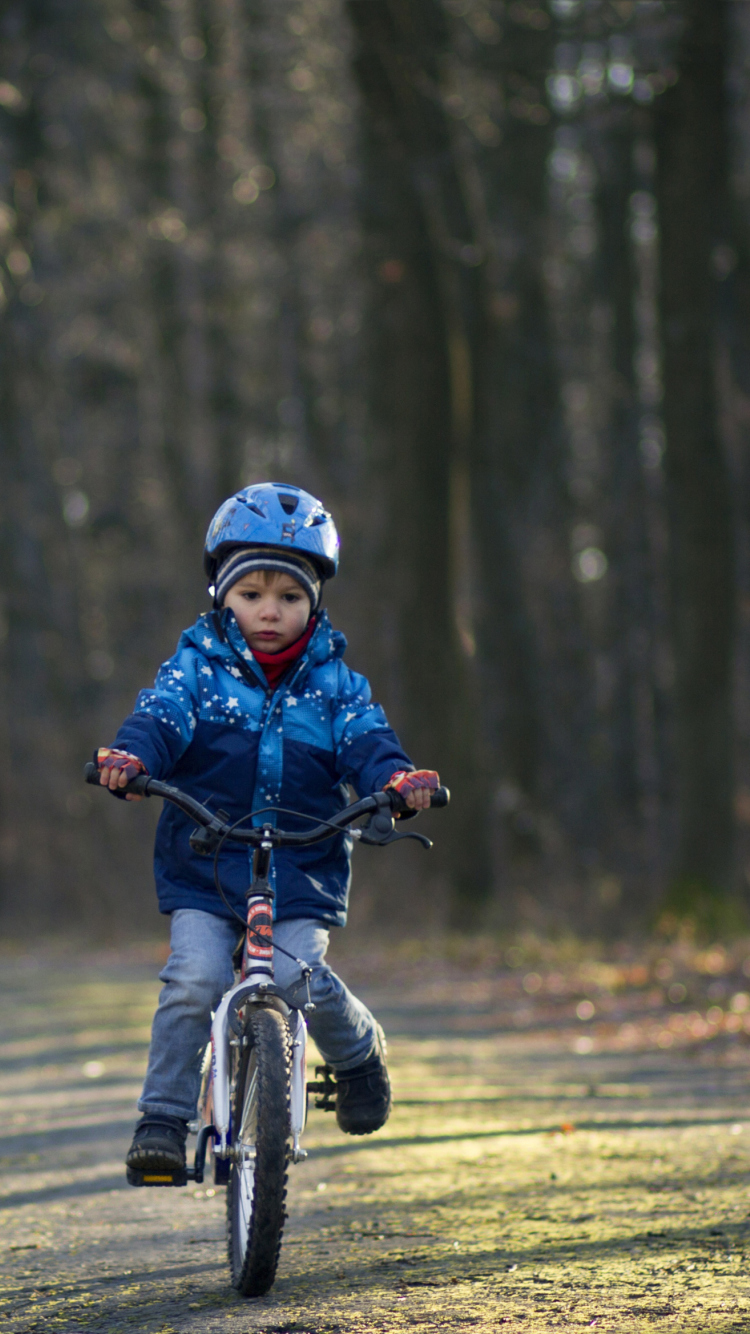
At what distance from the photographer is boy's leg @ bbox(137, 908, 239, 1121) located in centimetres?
518

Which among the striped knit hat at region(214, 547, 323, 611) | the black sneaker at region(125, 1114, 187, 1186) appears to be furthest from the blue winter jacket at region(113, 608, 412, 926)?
the black sneaker at region(125, 1114, 187, 1186)

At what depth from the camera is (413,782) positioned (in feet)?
16.6

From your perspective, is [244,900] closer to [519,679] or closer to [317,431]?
[519,679]

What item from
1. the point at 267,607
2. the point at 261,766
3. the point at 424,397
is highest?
the point at 424,397

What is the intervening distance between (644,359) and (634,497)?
Result: 2063mm

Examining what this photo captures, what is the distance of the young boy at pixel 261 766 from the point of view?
17.1ft

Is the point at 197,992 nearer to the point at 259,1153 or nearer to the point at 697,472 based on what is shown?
the point at 259,1153

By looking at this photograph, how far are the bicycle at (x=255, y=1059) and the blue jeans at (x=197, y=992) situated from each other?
60 millimetres

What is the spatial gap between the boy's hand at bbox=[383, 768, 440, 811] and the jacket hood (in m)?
0.60

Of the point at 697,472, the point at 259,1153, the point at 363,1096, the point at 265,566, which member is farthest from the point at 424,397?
the point at 259,1153

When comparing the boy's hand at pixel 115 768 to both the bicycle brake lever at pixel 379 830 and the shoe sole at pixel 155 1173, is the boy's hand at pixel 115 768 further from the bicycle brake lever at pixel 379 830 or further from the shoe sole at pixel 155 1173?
the shoe sole at pixel 155 1173

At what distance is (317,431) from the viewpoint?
91.9 ft

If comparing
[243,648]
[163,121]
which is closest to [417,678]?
[163,121]

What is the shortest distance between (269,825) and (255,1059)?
62 centimetres
